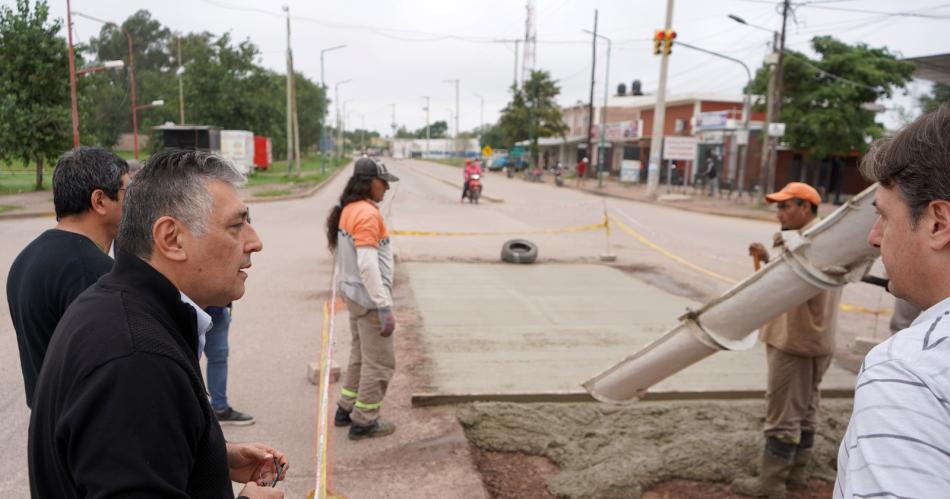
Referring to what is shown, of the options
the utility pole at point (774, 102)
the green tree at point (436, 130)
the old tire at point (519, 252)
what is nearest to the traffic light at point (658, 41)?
the utility pole at point (774, 102)

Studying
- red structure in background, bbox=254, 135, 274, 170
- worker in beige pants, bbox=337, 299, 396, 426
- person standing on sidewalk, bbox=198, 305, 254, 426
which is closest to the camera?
worker in beige pants, bbox=337, 299, 396, 426

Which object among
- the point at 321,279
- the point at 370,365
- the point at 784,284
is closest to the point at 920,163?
the point at 784,284

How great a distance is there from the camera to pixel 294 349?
6.64 m

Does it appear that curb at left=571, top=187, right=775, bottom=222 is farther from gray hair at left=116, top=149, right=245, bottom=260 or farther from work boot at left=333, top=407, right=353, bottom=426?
gray hair at left=116, top=149, right=245, bottom=260

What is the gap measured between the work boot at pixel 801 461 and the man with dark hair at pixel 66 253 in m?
4.00

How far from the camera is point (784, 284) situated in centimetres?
320

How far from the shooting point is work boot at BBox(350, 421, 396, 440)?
4562 millimetres

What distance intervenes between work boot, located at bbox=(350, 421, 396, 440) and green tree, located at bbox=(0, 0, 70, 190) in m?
11.6

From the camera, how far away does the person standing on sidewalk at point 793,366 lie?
3746 millimetres

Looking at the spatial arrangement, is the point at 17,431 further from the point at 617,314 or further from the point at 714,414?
the point at 617,314

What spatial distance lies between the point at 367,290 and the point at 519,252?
7865 mm

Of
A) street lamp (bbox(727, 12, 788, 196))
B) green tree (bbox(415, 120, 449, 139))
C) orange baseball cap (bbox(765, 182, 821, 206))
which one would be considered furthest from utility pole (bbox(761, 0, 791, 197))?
green tree (bbox(415, 120, 449, 139))

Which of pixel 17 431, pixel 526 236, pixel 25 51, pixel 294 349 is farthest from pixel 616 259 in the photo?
pixel 25 51

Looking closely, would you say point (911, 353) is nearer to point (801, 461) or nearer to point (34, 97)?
point (801, 461)
